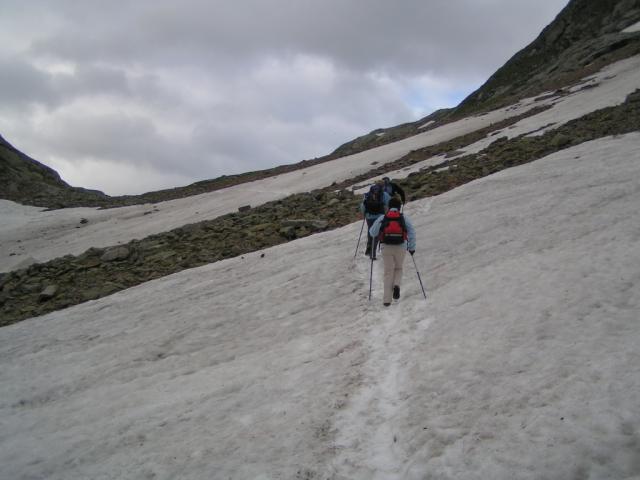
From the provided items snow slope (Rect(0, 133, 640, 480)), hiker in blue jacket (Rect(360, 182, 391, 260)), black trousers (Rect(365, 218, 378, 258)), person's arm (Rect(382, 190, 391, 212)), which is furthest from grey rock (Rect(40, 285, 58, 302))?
person's arm (Rect(382, 190, 391, 212))

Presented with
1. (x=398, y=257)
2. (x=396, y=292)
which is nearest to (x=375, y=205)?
(x=398, y=257)

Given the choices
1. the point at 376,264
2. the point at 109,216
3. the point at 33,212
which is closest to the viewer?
the point at 376,264

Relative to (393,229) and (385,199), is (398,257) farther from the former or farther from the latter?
(385,199)

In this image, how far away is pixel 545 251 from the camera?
10.8m

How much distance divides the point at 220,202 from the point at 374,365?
2573cm

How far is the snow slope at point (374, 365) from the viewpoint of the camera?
5629 millimetres

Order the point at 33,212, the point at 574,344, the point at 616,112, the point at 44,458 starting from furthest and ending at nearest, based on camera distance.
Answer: the point at 33,212, the point at 616,112, the point at 44,458, the point at 574,344

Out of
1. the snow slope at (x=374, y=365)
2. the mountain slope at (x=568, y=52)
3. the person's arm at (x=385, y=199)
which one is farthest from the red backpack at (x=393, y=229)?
the mountain slope at (x=568, y=52)

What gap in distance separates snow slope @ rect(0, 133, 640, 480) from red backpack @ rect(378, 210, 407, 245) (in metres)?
1.52

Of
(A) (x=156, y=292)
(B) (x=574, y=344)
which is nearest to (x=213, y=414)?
(B) (x=574, y=344)

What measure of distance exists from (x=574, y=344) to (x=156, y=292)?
42.2ft

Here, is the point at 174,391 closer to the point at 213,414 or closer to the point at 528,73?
the point at 213,414

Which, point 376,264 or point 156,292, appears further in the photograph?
point 156,292

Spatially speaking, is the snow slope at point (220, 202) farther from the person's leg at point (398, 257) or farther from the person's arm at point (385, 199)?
the person's leg at point (398, 257)
